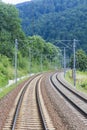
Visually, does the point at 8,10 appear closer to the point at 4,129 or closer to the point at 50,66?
the point at 50,66

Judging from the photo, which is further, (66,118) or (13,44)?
(13,44)

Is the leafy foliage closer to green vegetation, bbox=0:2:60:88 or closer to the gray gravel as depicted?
green vegetation, bbox=0:2:60:88

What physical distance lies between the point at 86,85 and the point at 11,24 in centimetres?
6456

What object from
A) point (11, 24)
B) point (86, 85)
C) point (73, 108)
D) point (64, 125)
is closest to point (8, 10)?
point (11, 24)

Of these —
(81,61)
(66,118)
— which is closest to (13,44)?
(81,61)

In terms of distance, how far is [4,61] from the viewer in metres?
81.9

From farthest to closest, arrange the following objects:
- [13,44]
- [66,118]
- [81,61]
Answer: [81,61], [13,44], [66,118]

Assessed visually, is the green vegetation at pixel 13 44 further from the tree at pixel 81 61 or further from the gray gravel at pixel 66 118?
the gray gravel at pixel 66 118

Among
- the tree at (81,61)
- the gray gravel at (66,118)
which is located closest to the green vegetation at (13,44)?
the tree at (81,61)

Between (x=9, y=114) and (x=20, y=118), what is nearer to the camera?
(x=20, y=118)

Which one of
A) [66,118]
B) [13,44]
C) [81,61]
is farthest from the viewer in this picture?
[81,61]

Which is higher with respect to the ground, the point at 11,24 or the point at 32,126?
the point at 11,24

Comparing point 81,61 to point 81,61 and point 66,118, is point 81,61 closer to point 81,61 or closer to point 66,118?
point 81,61

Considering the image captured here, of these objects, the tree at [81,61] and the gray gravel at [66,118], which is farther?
the tree at [81,61]
